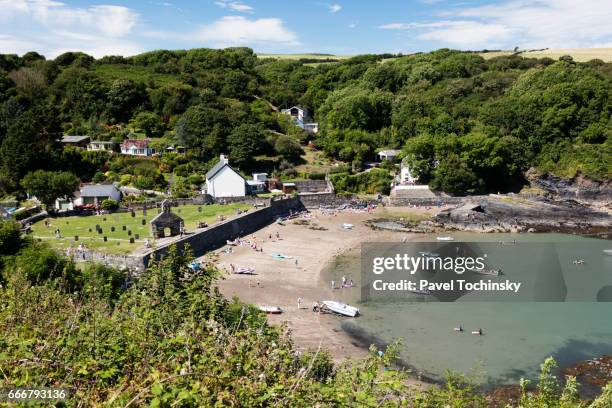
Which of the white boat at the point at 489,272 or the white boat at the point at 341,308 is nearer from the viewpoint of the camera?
the white boat at the point at 341,308

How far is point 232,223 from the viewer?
3831 centimetres

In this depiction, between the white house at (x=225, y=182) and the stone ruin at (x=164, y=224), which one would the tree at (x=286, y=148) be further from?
the stone ruin at (x=164, y=224)

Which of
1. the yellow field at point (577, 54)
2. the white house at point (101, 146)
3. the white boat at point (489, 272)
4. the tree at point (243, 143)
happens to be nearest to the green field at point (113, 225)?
the tree at point (243, 143)

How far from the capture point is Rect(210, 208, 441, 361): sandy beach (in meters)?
22.9

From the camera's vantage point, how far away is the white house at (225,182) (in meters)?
48.3

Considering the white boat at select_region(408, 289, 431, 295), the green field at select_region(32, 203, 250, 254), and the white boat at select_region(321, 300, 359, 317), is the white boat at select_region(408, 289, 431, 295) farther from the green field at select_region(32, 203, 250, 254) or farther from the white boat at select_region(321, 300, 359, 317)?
the green field at select_region(32, 203, 250, 254)

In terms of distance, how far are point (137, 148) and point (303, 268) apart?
33.6m

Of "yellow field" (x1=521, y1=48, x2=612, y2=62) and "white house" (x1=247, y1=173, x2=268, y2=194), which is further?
"yellow field" (x1=521, y1=48, x2=612, y2=62)

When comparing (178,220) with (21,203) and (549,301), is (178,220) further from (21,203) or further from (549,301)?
(549,301)

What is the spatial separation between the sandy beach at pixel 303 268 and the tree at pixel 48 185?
1566 cm

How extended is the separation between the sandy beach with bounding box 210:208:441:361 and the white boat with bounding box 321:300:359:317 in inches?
16.6

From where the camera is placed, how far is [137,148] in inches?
2259

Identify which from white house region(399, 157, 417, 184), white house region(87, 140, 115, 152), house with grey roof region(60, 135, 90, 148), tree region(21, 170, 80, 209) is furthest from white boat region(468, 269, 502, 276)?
house with grey roof region(60, 135, 90, 148)

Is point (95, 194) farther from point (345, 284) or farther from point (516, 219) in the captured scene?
point (516, 219)
